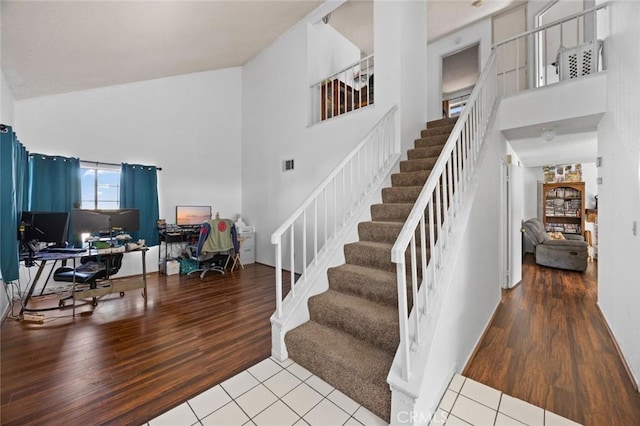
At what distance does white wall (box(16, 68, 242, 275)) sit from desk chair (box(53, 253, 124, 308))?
1175 mm

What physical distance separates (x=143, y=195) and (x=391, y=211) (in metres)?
4.34

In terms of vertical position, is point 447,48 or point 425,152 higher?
point 447,48

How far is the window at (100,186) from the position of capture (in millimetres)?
4309

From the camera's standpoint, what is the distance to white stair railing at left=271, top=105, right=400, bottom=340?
2195 mm

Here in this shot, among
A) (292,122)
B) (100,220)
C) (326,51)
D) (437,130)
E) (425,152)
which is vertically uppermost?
(326,51)

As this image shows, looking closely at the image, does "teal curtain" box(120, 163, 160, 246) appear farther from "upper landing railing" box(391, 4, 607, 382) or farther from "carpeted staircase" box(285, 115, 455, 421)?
"upper landing railing" box(391, 4, 607, 382)

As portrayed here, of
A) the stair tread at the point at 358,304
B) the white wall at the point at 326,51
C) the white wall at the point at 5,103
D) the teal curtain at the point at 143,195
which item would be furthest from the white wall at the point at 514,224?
the white wall at the point at 5,103

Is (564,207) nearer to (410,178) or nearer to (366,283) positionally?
(410,178)

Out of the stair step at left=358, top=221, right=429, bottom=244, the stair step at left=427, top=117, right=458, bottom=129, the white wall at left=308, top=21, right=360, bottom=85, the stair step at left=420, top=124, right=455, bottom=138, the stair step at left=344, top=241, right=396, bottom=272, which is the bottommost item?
the stair step at left=344, top=241, right=396, bottom=272

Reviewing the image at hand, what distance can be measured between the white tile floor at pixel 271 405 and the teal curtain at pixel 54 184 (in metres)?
3.71

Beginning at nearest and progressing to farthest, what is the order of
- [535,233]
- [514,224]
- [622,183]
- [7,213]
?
[622,183], [7,213], [514,224], [535,233]

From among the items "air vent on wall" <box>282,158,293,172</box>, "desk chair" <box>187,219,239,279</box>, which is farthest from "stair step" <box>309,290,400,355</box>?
"air vent on wall" <box>282,158,293,172</box>

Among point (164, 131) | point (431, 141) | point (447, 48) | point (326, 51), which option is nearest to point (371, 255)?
point (431, 141)

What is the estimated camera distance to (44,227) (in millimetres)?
3088
